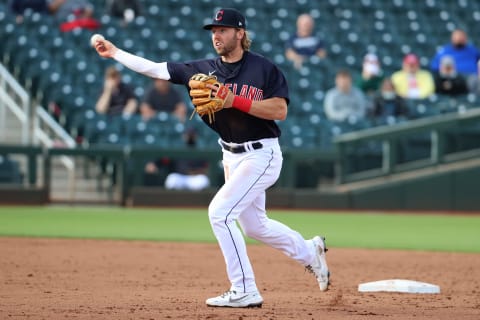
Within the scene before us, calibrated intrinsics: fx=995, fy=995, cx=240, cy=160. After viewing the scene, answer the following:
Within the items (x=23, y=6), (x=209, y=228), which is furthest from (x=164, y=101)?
(x=209, y=228)

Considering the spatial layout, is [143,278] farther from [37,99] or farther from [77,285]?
[37,99]

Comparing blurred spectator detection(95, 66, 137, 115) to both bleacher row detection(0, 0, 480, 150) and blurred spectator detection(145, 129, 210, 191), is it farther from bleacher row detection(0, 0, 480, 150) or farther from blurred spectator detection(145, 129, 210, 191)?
blurred spectator detection(145, 129, 210, 191)

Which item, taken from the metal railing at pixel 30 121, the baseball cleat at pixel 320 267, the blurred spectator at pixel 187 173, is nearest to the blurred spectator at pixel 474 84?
the blurred spectator at pixel 187 173

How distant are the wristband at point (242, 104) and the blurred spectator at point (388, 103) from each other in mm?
11052

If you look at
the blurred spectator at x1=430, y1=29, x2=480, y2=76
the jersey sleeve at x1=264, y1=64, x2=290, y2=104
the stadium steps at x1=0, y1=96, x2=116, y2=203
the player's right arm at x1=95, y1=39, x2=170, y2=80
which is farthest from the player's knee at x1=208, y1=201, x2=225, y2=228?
the blurred spectator at x1=430, y1=29, x2=480, y2=76

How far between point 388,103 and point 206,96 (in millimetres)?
11301

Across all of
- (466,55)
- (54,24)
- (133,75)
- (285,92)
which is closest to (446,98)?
(466,55)

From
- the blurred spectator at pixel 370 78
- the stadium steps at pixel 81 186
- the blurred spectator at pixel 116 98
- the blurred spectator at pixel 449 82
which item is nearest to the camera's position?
the stadium steps at pixel 81 186

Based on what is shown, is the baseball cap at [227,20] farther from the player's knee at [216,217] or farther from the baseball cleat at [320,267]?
the baseball cleat at [320,267]

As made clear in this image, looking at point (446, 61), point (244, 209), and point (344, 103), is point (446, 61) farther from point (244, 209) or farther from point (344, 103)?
point (244, 209)

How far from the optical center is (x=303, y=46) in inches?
686

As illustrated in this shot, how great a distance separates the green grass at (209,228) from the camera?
10836 mm

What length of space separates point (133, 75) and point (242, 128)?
10.6m

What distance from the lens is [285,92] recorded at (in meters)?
5.78
